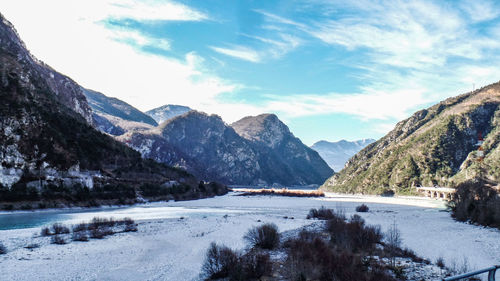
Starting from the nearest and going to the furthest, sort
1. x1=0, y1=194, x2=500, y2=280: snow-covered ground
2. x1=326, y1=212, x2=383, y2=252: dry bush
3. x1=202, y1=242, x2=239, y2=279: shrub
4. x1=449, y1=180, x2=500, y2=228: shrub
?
x1=202, y1=242, x2=239, y2=279: shrub, x1=0, y1=194, x2=500, y2=280: snow-covered ground, x1=326, y1=212, x2=383, y2=252: dry bush, x1=449, y1=180, x2=500, y2=228: shrub

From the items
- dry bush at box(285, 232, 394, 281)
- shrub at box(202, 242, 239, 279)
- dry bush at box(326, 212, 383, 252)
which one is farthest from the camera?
dry bush at box(326, 212, 383, 252)

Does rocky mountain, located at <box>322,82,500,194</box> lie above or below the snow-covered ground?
above

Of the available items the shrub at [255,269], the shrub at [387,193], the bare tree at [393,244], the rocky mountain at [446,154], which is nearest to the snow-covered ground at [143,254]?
the bare tree at [393,244]

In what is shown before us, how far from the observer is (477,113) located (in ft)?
445

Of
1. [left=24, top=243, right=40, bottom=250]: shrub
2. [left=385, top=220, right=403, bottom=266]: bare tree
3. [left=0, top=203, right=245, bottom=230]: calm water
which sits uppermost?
[left=385, top=220, right=403, bottom=266]: bare tree

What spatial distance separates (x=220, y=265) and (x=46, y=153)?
6823 centimetres

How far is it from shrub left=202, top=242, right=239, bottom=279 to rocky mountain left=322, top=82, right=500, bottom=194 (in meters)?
105

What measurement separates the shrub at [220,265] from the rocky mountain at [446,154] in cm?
10472

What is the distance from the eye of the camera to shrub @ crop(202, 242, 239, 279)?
13.1 metres

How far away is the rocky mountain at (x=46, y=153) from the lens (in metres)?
60.5

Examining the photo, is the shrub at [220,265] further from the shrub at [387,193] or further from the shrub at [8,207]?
the shrub at [387,193]

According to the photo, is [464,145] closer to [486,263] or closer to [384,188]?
[384,188]

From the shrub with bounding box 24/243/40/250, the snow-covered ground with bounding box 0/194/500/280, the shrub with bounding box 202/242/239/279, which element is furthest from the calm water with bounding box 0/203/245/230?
the shrub with bounding box 202/242/239/279

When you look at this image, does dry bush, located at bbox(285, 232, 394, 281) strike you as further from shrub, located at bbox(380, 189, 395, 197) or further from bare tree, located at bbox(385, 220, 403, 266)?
shrub, located at bbox(380, 189, 395, 197)
